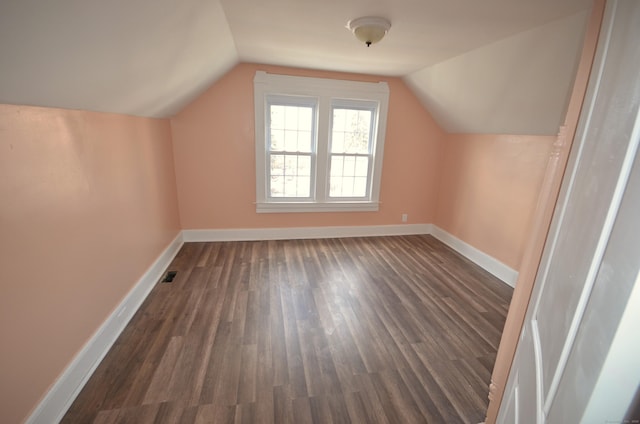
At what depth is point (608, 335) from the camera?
471 millimetres

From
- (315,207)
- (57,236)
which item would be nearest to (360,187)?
(315,207)

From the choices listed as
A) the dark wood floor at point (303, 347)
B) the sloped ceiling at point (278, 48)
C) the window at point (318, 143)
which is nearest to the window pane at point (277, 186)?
the window at point (318, 143)

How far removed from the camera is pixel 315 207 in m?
3.92

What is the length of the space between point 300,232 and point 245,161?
49.9 inches

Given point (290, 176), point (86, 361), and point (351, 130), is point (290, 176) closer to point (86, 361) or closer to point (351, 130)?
point (351, 130)

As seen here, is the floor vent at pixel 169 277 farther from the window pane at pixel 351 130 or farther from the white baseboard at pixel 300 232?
the window pane at pixel 351 130

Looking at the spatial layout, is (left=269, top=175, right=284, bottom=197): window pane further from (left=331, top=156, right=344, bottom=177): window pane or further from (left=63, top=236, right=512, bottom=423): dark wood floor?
(left=63, top=236, right=512, bottom=423): dark wood floor

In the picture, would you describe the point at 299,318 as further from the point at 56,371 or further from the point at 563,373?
the point at 563,373

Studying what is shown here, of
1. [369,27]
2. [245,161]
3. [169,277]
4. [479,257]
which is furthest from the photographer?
[245,161]

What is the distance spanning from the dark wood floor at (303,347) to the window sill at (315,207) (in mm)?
826

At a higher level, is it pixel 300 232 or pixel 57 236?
pixel 57 236

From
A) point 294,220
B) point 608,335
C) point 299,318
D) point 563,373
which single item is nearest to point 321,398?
point 299,318

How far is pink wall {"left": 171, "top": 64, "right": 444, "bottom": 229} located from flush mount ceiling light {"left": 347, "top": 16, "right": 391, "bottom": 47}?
157cm

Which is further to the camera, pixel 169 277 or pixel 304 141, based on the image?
pixel 304 141
